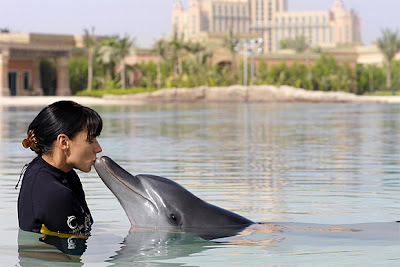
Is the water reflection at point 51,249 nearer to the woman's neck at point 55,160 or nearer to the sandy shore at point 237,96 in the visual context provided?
the woman's neck at point 55,160

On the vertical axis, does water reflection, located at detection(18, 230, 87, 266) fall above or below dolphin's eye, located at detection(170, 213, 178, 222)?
below

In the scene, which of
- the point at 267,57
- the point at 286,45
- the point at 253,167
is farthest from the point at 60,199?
the point at 286,45

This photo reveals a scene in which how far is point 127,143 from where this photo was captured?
66.1 feet

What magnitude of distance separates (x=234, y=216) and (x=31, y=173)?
1548mm

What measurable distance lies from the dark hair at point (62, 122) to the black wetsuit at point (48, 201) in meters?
0.18

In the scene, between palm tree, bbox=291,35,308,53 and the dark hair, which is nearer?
the dark hair

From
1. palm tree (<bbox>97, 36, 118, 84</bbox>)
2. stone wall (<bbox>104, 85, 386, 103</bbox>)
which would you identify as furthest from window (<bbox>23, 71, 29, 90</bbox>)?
stone wall (<bbox>104, 85, 386, 103</bbox>)

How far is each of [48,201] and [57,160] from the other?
0.92 feet

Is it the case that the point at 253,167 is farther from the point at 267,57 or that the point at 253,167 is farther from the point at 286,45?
the point at 286,45

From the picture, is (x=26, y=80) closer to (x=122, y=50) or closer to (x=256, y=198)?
(x=122, y=50)

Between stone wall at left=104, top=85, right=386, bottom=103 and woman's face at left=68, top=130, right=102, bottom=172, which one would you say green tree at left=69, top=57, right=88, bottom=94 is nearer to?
stone wall at left=104, top=85, right=386, bottom=103

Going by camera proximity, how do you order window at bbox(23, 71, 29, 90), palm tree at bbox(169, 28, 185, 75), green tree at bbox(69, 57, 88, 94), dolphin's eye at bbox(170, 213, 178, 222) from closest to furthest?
dolphin's eye at bbox(170, 213, 178, 222) < window at bbox(23, 71, 29, 90) < palm tree at bbox(169, 28, 185, 75) < green tree at bbox(69, 57, 88, 94)

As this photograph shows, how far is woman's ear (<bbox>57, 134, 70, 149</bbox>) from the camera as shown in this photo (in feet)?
17.8

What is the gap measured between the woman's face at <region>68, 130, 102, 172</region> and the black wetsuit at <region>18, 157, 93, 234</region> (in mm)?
150
